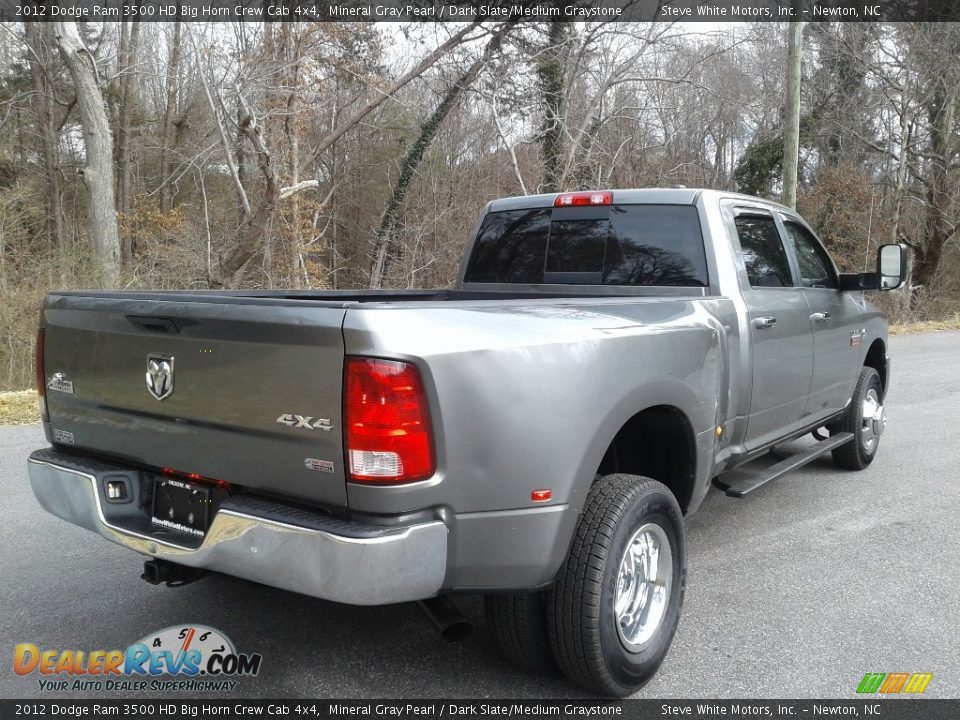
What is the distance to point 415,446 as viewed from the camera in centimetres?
234

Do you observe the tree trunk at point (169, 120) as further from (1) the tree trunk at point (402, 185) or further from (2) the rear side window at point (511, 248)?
(2) the rear side window at point (511, 248)

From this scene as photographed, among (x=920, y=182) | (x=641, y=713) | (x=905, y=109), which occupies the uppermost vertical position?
(x=905, y=109)

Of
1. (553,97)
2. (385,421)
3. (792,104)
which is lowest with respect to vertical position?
(385,421)

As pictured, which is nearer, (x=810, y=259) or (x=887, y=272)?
(x=810, y=259)

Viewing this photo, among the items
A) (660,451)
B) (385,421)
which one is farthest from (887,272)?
(385,421)

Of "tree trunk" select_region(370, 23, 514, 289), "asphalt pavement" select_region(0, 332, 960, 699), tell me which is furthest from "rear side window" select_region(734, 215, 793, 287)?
"tree trunk" select_region(370, 23, 514, 289)

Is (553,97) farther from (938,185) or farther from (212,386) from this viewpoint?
(212,386)

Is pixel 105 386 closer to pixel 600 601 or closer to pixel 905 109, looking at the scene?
pixel 600 601

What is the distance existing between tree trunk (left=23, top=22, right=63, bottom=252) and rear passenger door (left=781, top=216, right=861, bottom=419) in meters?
16.9

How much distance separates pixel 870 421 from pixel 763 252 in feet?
7.22

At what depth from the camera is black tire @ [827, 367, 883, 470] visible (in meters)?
5.71

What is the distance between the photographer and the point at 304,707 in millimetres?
2834

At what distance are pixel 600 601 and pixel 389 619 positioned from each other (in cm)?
119

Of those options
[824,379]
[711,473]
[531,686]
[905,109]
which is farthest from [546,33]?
[531,686]
